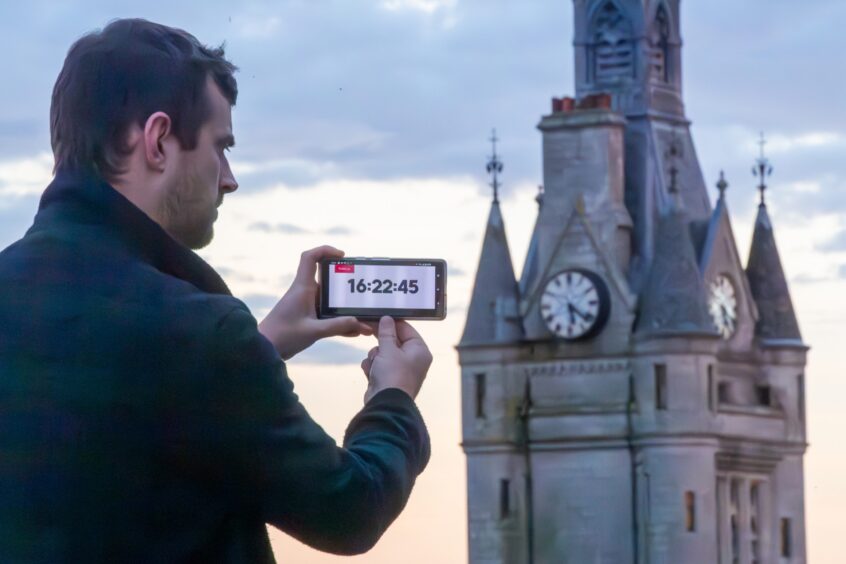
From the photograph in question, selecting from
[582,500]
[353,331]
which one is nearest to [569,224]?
[582,500]

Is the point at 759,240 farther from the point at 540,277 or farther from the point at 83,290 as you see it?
the point at 83,290

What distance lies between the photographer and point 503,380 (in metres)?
80.4

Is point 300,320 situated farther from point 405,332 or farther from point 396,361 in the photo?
point 396,361

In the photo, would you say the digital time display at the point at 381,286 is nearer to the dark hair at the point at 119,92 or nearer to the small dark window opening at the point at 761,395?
the dark hair at the point at 119,92

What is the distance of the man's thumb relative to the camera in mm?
4699

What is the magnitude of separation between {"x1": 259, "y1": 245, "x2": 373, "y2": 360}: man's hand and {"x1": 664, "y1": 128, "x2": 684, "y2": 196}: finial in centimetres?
7638

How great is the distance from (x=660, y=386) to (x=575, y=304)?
9.43 feet

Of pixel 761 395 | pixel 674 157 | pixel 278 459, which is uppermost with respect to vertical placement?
pixel 674 157

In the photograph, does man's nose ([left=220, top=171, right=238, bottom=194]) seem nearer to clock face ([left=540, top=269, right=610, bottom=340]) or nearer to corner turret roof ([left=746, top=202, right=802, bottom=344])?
clock face ([left=540, top=269, right=610, bottom=340])

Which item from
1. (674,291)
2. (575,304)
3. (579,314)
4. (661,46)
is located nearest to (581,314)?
(579,314)

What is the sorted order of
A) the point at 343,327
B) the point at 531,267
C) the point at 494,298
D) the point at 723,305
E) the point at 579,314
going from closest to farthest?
the point at 343,327 → the point at 579,314 → the point at 494,298 → the point at 531,267 → the point at 723,305

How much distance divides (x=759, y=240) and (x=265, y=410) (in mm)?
80744

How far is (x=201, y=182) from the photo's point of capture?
14.6 ft

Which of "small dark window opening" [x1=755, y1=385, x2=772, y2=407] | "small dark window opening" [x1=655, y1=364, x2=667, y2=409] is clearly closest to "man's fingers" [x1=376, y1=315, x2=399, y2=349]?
"small dark window opening" [x1=655, y1=364, x2=667, y2=409]
